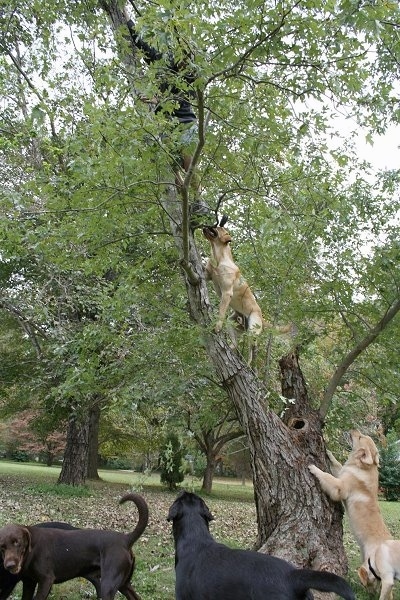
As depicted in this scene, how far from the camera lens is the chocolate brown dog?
207 inches

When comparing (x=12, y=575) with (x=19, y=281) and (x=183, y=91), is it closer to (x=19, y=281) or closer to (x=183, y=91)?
(x=183, y=91)

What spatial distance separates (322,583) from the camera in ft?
12.5

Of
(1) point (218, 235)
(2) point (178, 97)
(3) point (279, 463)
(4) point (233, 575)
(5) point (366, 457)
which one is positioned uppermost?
(2) point (178, 97)

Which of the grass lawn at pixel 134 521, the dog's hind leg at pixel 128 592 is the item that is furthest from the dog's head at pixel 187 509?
the grass lawn at pixel 134 521

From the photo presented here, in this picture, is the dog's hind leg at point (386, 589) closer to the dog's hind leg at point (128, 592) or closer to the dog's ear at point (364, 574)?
the dog's ear at point (364, 574)

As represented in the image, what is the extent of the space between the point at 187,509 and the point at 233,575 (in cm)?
92

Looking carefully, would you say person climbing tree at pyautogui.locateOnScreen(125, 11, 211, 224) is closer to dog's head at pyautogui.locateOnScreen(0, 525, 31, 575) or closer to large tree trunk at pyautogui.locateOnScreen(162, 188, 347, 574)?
large tree trunk at pyautogui.locateOnScreen(162, 188, 347, 574)

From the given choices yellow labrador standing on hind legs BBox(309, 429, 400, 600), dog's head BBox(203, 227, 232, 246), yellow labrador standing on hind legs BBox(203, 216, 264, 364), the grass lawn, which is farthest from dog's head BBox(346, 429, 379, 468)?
dog's head BBox(203, 227, 232, 246)

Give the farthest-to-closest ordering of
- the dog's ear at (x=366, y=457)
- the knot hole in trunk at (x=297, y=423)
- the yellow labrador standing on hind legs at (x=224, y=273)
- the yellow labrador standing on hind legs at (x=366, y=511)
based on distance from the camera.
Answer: the knot hole in trunk at (x=297, y=423)
the yellow labrador standing on hind legs at (x=224, y=273)
the dog's ear at (x=366, y=457)
the yellow labrador standing on hind legs at (x=366, y=511)

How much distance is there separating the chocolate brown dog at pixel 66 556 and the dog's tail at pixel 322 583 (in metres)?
2.23

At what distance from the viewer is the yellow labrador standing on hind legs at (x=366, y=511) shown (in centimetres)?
621

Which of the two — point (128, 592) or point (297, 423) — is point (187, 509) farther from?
point (297, 423)

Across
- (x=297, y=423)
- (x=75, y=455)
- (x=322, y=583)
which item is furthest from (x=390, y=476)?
(x=322, y=583)

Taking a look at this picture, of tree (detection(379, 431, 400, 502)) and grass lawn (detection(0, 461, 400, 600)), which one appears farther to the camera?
tree (detection(379, 431, 400, 502))
